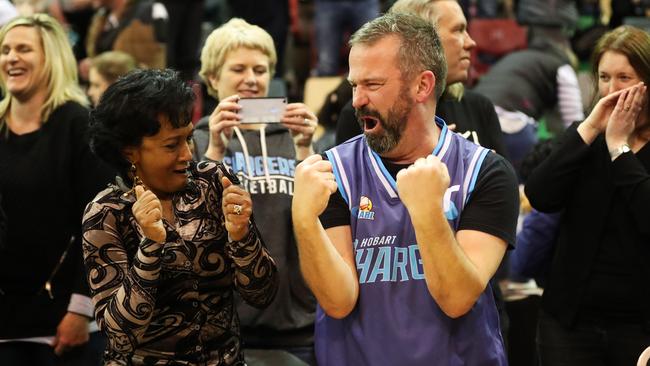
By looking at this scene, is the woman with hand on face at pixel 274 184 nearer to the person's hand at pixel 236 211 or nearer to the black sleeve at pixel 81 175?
the black sleeve at pixel 81 175

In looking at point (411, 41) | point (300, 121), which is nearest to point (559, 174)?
point (300, 121)

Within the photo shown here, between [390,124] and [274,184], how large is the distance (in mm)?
984

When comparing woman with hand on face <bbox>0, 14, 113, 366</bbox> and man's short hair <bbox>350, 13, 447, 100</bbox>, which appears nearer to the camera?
man's short hair <bbox>350, 13, 447, 100</bbox>

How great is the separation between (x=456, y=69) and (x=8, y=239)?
5.99 feet

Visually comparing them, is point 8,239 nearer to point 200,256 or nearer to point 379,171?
point 200,256

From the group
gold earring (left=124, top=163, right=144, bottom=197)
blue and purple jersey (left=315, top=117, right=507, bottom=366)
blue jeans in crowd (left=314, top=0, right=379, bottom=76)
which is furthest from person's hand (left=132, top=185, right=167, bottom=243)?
blue jeans in crowd (left=314, top=0, right=379, bottom=76)

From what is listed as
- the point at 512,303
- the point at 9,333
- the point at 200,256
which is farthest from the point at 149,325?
the point at 512,303

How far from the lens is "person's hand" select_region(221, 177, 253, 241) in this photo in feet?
9.32

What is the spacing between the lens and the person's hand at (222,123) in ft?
12.2

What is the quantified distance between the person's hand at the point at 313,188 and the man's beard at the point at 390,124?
204mm

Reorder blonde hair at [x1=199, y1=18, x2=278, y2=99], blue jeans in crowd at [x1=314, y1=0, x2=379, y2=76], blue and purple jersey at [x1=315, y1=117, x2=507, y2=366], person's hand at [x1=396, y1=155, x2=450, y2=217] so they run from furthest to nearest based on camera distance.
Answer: blue jeans in crowd at [x1=314, y1=0, x2=379, y2=76], blonde hair at [x1=199, y1=18, x2=278, y2=99], blue and purple jersey at [x1=315, y1=117, x2=507, y2=366], person's hand at [x1=396, y1=155, x2=450, y2=217]

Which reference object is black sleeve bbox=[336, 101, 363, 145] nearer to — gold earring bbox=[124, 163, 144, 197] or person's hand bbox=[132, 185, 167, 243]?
gold earring bbox=[124, 163, 144, 197]

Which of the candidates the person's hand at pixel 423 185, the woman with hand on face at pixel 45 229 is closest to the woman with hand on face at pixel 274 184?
the woman with hand on face at pixel 45 229

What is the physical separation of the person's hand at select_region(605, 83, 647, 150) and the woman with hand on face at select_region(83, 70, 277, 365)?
138 centimetres
